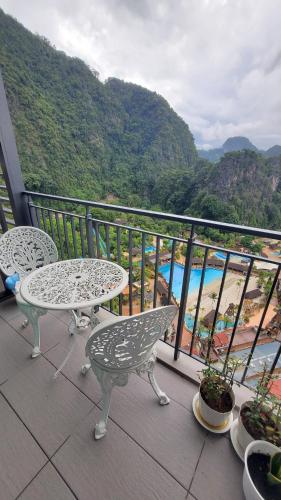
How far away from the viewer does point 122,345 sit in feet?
2.78

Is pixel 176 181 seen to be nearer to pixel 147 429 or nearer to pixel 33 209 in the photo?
pixel 33 209

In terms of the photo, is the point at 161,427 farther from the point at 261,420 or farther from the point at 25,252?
the point at 25,252

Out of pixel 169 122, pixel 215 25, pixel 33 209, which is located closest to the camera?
pixel 33 209

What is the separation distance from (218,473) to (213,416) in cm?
22

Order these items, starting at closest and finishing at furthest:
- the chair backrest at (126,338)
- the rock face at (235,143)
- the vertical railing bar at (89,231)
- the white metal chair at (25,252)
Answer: the chair backrest at (126,338)
the white metal chair at (25,252)
the vertical railing bar at (89,231)
the rock face at (235,143)

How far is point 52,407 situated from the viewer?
1272mm

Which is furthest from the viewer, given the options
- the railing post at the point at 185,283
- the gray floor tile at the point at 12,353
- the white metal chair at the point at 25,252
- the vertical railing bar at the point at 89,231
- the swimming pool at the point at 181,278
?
the swimming pool at the point at 181,278

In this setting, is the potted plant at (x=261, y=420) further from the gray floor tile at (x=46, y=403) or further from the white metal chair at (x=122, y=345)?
the gray floor tile at (x=46, y=403)

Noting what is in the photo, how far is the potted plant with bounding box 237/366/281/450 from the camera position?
3.21 feet

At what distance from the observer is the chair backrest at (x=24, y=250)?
173 cm

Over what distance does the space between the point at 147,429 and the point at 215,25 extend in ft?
19.1

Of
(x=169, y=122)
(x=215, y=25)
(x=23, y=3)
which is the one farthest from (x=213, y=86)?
(x=169, y=122)

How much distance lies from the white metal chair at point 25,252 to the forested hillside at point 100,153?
337 inches

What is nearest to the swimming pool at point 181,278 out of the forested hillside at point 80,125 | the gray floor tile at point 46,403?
the gray floor tile at point 46,403
